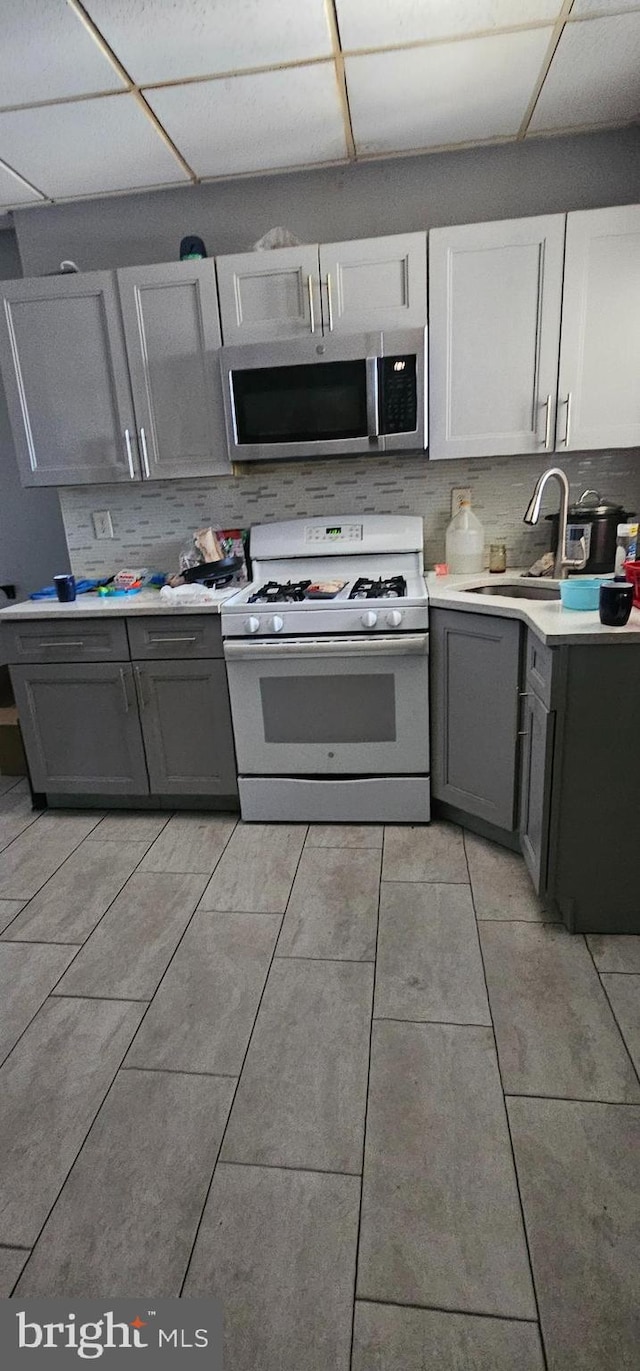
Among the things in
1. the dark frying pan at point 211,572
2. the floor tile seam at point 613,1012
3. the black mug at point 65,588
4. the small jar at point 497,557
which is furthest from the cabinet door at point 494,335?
the floor tile seam at point 613,1012

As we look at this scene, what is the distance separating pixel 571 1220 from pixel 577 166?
121 inches

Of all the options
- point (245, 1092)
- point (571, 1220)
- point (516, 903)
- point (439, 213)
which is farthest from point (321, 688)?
point (439, 213)

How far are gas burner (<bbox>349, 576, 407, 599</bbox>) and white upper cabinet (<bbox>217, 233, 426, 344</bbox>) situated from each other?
2.87 feet

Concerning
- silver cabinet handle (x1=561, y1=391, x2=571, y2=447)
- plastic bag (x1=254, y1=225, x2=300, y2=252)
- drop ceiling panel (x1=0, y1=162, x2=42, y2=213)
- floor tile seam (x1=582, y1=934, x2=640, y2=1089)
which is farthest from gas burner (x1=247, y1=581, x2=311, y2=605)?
drop ceiling panel (x1=0, y1=162, x2=42, y2=213)

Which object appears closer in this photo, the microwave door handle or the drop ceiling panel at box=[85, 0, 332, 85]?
the drop ceiling panel at box=[85, 0, 332, 85]

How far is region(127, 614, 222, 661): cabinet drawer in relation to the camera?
8.00ft

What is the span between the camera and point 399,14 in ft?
5.53

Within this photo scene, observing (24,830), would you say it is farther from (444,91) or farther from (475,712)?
(444,91)

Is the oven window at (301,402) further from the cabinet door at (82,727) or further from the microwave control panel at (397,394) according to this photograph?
the cabinet door at (82,727)

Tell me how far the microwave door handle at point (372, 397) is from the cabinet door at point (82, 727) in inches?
49.0

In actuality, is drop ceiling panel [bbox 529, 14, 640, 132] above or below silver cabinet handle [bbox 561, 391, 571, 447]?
above

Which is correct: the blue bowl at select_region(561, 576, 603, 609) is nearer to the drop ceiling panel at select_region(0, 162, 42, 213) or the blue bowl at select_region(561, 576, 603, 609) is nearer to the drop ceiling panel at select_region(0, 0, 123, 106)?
the drop ceiling panel at select_region(0, 0, 123, 106)

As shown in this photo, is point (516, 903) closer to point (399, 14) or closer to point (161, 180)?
point (399, 14)

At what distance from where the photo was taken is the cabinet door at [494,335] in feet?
7.33
